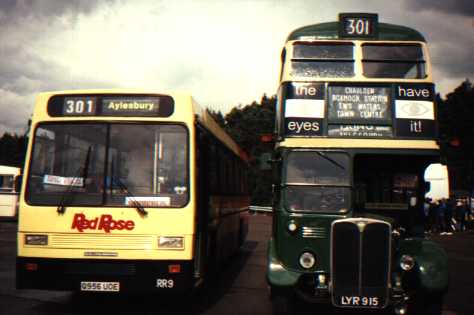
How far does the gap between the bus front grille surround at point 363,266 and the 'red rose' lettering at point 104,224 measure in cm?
300

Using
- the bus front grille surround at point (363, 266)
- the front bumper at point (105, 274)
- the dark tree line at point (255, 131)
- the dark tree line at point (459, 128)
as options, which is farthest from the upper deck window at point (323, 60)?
the dark tree line at point (459, 128)

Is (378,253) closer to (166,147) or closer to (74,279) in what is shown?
(166,147)

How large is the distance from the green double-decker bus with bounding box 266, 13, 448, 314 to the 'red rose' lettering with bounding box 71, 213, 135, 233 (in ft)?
7.04

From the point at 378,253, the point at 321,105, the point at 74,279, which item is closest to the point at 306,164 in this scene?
the point at 321,105

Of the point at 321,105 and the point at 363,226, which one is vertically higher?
the point at 321,105

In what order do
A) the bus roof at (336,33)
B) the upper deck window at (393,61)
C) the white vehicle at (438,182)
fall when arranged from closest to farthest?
1. the upper deck window at (393,61)
2. the bus roof at (336,33)
3. the white vehicle at (438,182)

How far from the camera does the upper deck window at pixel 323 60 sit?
995cm

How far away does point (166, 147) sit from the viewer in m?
9.10

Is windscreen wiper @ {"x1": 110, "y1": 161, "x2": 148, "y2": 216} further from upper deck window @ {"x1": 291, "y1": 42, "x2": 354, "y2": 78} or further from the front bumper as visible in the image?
upper deck window @ {"x1": 291, "y1": 42, "x2": 354, "y2": 78}

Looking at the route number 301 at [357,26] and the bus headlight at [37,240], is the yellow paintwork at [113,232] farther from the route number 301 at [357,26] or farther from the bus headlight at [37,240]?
the route number 301 at [357,26]

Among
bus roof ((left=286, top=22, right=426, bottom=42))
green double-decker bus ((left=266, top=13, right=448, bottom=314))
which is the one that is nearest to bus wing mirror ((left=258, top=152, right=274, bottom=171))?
green double-decker bus ((left=266, top=13, right=448, bottom=314))

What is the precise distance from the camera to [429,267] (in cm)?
831

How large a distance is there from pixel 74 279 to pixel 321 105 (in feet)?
14.9

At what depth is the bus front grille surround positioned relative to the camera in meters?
8.30
